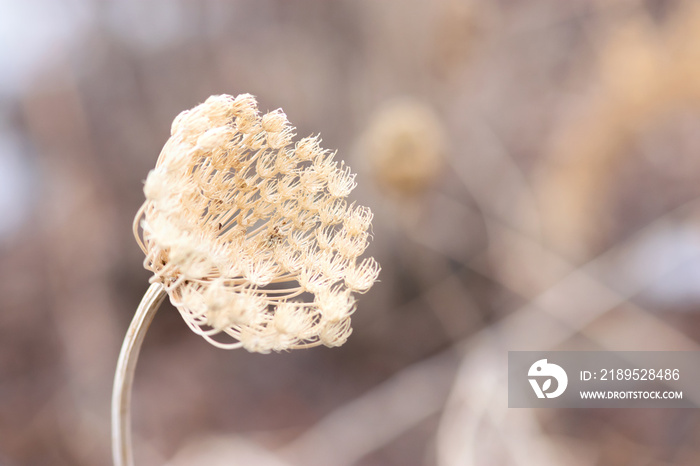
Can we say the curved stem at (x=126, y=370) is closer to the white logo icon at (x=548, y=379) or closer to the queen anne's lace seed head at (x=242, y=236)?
the queen anne's lace seed head at (x=242, y=236)

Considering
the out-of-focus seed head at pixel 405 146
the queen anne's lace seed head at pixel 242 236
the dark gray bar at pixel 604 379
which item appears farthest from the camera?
the out-of-focus seed head at pixel 405 146

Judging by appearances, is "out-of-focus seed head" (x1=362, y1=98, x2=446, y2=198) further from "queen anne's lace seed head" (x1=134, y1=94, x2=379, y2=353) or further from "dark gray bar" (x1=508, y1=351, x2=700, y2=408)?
"queen anne's lace seed head" (x1=134, y1=94, x2=379, y2=353)

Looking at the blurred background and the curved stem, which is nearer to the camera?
the curved stem

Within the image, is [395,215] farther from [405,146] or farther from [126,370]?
[126,370]

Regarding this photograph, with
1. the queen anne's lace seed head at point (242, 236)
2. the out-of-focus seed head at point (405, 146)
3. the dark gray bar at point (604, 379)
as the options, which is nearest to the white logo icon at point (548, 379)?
the dark gray bar at point (604, 379)

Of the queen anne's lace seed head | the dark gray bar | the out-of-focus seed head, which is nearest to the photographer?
the queen anne's lace seed head

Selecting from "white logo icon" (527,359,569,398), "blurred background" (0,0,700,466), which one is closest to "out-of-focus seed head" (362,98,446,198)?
"blurred background" (0,0,700,466)

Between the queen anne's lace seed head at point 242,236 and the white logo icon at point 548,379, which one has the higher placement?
the white logo icon at point 548,379
